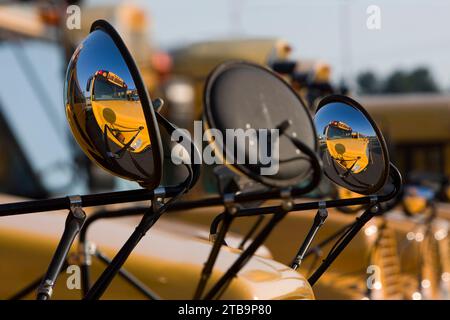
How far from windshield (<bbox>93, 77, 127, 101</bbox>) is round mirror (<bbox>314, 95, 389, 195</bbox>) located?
1.63ft

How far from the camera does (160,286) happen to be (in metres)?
1.99

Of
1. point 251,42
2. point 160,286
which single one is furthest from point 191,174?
point 251,42

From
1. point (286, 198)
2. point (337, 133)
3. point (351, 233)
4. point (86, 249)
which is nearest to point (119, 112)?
point (286, 198)

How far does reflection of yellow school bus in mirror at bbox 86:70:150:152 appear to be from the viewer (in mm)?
1255

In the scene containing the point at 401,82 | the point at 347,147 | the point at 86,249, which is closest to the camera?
the point at 347,147

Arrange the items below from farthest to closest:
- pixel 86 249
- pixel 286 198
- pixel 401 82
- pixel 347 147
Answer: pixel 401 82 → pixel 86 249 → pixel 347 147 → pixel 286 198

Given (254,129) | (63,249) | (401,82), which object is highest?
(401,82)

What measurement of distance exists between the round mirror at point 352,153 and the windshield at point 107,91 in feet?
1.63

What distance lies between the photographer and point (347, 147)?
1.60 meters

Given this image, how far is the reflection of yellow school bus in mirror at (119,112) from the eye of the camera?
1255mm

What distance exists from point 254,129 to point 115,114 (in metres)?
0.21

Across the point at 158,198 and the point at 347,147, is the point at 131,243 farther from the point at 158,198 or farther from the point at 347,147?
the point at 347,147

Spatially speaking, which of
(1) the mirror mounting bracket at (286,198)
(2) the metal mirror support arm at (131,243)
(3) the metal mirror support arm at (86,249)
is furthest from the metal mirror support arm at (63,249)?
(3) the metal mirror support arm at (86,249)
